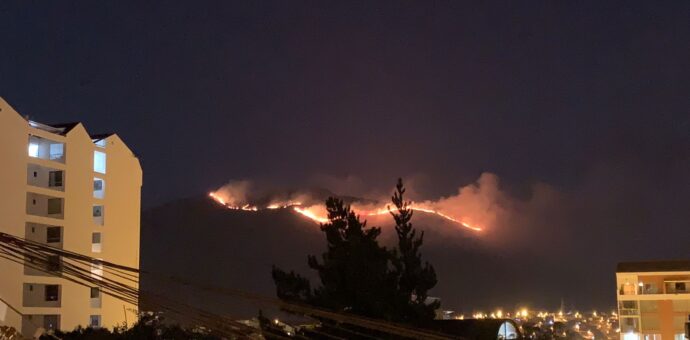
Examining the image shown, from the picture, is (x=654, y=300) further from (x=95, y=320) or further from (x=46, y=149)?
(x=46, y=149)

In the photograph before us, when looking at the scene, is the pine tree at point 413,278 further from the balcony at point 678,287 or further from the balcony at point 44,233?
the balcony at point 678,287

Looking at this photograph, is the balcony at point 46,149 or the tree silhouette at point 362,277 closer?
the tree silhouette at point 362,277

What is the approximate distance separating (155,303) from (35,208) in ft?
140

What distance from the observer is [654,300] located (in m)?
55.2

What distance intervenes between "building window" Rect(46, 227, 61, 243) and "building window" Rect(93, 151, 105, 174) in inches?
199

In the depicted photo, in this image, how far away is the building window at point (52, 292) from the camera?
4475cm

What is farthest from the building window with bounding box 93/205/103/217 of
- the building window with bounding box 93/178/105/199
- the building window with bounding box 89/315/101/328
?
the building window with bounding box 89/315/101/328

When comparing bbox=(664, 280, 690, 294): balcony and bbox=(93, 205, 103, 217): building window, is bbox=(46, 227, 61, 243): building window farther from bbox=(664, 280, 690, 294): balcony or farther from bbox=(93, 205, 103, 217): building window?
bbox=(664, 280, 690, 294): balcony

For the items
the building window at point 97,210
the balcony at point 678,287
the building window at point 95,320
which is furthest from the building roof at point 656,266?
the building window at point 97,210

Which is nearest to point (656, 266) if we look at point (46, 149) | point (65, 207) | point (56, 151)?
point (65, 207)

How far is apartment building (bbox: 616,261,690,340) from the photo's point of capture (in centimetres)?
5409

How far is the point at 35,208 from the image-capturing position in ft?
151

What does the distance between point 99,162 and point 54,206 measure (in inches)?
193

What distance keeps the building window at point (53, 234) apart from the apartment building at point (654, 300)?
114ft
